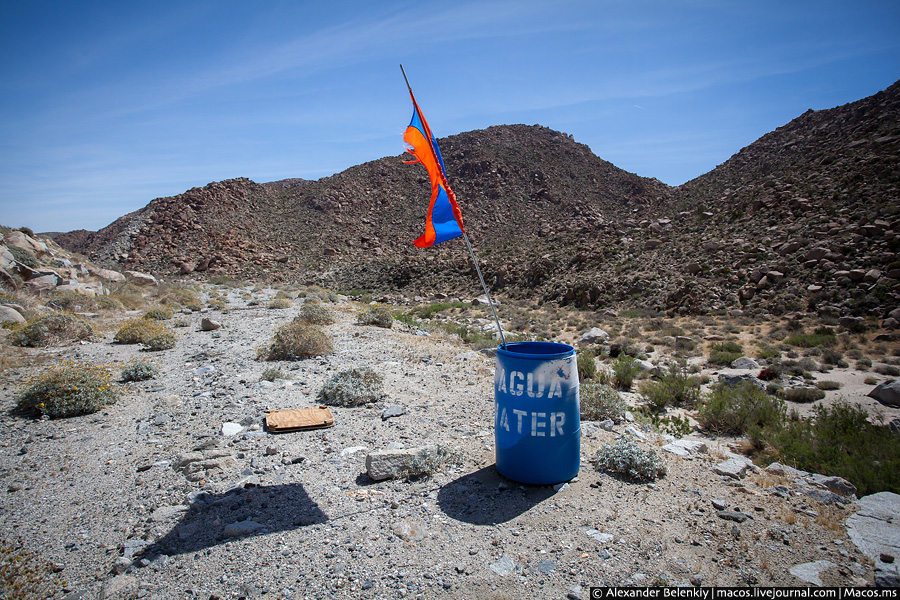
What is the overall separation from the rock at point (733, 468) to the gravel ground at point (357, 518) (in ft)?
0.40

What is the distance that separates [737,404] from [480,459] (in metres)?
5.04

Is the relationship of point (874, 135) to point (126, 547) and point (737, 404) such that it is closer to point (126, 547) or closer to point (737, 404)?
point (737, 404)

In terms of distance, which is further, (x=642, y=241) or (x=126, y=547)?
(x=642, y=241)

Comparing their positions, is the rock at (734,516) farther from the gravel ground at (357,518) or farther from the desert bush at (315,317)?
the desert bush at (315,317)

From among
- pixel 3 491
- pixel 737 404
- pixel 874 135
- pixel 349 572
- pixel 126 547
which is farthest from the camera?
pixel 874 135

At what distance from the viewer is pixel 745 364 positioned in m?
11.9

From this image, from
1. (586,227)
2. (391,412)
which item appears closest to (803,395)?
(391,412)

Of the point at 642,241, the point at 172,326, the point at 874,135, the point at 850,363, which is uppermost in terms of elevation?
the point at 874,135

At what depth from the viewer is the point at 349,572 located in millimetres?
3414

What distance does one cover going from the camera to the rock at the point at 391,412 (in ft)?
22.3

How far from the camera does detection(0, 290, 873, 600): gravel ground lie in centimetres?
333

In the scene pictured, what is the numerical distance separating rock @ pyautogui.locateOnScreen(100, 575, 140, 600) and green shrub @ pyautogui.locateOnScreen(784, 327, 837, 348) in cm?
1609

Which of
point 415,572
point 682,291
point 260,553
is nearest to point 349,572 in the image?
point 415,572

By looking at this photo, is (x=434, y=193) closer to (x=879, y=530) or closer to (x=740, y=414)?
(x=879, y=530)
